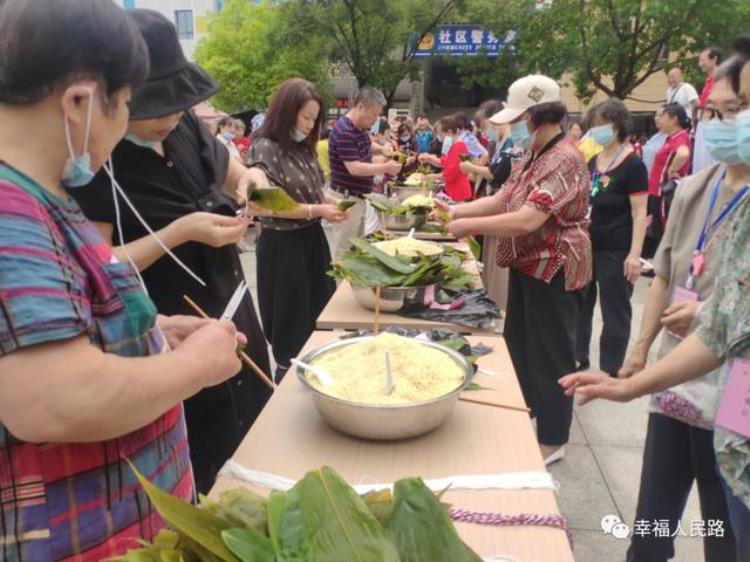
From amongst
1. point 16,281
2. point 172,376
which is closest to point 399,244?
point 172,376

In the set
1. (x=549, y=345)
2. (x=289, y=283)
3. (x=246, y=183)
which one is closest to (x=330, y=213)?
(x=289, y=283)

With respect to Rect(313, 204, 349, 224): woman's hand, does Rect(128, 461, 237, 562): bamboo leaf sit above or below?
below

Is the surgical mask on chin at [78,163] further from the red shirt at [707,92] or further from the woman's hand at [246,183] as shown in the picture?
the red shirt at [707,92]

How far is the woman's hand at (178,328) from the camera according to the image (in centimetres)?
137

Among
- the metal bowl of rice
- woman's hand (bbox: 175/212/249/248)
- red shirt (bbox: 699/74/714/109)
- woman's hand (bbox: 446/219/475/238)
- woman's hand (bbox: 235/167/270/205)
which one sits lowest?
the metal bowl of rice

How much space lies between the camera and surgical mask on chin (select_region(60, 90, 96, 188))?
3.16 feet

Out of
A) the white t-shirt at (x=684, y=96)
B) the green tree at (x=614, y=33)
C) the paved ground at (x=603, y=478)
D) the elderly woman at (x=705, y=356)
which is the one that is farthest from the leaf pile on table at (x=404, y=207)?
the green tree at (x=614, y=33)

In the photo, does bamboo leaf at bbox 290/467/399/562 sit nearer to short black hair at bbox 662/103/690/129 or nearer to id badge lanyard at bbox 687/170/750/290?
id badge lanyard at bbox 687/170/750/290

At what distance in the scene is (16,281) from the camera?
847mm

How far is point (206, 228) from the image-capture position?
182cm

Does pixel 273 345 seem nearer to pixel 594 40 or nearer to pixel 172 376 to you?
pixel 172 376

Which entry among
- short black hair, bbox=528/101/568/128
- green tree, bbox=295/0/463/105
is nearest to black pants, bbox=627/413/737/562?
short black hair, bbox=528/101/568/128

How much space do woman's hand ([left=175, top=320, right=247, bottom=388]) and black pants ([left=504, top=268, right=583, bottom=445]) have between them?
83.7 inches

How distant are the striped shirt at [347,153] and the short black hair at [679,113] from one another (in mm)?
A: 3470
